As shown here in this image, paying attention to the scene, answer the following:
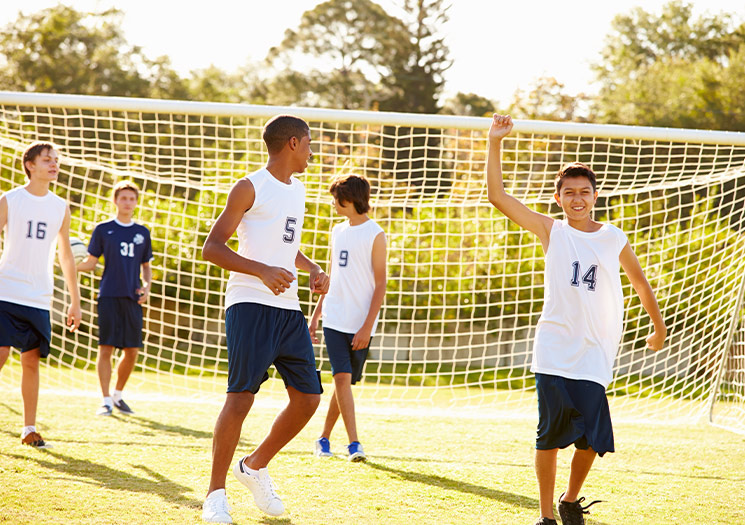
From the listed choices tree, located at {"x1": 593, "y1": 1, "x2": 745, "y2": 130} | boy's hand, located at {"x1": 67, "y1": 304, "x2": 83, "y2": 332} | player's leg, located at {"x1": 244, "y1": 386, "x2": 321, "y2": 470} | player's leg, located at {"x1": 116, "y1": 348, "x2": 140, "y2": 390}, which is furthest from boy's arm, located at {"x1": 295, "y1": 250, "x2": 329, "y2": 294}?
tree, located at {"x1": 593, "y1": 1, "x2": 745, "y2": 130}

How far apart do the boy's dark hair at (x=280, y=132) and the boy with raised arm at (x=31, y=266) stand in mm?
2065

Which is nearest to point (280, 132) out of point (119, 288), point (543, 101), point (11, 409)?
point (119, 288)

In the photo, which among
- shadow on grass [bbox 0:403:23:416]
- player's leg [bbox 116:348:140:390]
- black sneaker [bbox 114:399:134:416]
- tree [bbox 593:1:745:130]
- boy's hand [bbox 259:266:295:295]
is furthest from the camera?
tree [bbox 593:1:745:130]

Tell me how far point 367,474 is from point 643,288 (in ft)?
6.29

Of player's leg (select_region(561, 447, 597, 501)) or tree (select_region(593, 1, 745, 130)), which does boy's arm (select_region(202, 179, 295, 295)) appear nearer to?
player's leg (select_region(561, 447, 597, 501))

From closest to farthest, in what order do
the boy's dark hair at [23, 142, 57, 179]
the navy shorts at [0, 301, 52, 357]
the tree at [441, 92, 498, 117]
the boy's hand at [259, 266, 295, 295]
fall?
the boy's hand at [259, 266, 295, 295] → the navy shorts at [0, 301, 52, 357] → the boy's dark hair at [23, 142, 57, 179] → the tree at [441, 92, 498, 117]

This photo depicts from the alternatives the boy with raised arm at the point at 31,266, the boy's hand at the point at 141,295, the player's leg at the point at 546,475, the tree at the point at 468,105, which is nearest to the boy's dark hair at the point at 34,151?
the boy with raised arm at the point at 31,266

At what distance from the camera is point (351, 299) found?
5.19 metres

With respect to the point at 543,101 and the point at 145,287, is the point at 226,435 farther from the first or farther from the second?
the point at 543,101

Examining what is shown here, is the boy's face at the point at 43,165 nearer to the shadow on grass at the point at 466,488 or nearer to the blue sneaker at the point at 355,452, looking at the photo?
the blue sneaker at the point at 355,452

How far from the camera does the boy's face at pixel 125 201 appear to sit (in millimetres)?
6730

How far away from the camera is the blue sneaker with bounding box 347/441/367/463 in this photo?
5.07m

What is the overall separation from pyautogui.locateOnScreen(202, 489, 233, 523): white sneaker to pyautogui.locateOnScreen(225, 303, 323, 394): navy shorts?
440 mm

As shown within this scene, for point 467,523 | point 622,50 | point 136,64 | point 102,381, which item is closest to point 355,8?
point 136,64
